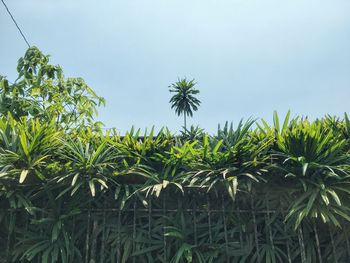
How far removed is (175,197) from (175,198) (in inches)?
0.4

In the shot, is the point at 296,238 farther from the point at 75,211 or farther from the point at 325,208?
the point at 75,211

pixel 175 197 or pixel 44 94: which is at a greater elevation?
pixel 44 94

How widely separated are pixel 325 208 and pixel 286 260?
0.67 m

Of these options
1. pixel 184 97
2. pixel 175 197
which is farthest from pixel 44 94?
pixel 184 97

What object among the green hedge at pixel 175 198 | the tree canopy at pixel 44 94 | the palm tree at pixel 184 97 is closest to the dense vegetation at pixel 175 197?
the green hedge at pixel 175 198

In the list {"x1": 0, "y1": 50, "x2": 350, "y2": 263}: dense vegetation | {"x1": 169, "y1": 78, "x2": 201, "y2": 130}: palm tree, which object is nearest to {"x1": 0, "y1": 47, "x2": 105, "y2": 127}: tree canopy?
{"x1": 0, "y1": 50, "x2": 350, "y2": 263}: dense vegetation

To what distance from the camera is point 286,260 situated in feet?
11.3

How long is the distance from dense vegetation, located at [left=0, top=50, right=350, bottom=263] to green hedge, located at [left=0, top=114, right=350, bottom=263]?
0.03ft

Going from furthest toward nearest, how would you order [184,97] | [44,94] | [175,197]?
[184,97]
[44,94]
[175,197]

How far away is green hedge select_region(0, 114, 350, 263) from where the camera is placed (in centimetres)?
329

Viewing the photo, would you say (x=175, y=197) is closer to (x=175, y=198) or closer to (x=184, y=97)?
(x=175, y=198)

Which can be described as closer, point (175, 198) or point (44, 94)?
point (175, 198)

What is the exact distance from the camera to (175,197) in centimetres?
361

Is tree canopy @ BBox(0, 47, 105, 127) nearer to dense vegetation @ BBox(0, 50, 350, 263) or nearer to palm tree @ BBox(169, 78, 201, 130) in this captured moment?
dense vegetation @ BBox(0, 50, 350, 263)
